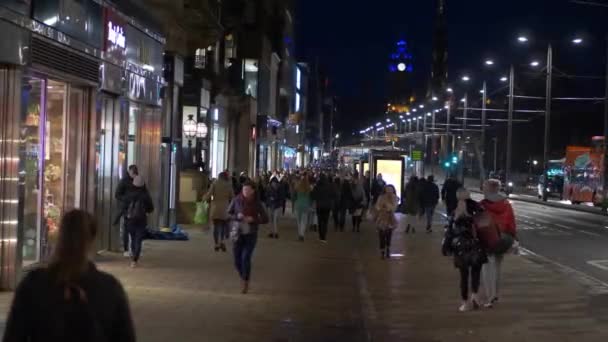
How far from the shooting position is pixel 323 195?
23.2m

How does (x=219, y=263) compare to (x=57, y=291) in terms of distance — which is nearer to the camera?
(x=57, y=291)

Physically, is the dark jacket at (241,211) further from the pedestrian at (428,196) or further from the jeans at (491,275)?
the pedestrian at (428,196)

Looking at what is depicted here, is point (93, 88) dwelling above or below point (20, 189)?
above

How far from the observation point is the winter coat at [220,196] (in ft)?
61.6

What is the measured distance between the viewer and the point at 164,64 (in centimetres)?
2372

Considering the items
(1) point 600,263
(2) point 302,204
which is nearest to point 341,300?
(1) point 600,263

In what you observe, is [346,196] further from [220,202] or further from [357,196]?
[220,202]

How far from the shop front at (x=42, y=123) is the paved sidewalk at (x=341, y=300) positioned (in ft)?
4.97

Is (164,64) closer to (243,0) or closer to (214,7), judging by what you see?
(214,7)

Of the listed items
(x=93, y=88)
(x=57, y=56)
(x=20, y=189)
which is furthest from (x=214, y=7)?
(x=20, y=189)

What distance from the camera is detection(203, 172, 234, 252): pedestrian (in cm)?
1878

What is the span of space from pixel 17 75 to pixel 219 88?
22.4 m

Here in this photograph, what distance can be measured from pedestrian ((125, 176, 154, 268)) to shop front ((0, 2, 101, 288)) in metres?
1.04

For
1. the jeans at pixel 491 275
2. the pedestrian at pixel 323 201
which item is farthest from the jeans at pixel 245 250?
the pedestrian at pixel 323 201
